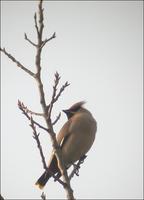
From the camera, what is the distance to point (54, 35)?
345cm

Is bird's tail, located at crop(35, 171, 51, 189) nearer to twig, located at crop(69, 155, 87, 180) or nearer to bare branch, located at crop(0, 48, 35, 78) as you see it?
twig, located at crop(69, 155, 87, 180)

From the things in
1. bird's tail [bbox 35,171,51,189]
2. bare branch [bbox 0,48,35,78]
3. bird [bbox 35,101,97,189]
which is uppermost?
bare branch [bbox 0,48,35,78]

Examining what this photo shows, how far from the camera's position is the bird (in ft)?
17.7

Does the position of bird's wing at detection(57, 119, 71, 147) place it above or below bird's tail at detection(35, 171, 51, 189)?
above

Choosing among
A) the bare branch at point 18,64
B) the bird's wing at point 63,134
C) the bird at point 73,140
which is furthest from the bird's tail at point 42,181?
the bare branch at point 18,64

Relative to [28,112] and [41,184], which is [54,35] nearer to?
[28,112]

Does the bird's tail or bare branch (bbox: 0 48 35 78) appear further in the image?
the bird's tail

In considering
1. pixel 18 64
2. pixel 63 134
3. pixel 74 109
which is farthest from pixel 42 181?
pixel 18 64

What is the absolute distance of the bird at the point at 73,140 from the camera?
5.38 m

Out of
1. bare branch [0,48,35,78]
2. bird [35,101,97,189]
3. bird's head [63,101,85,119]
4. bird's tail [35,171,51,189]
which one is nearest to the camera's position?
bare branch [0,48,35,78]

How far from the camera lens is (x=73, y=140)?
543cm

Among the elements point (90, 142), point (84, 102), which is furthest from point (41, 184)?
point (84, 102)

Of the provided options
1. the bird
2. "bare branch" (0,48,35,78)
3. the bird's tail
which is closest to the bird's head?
the bird

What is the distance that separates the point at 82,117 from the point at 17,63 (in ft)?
8.25
